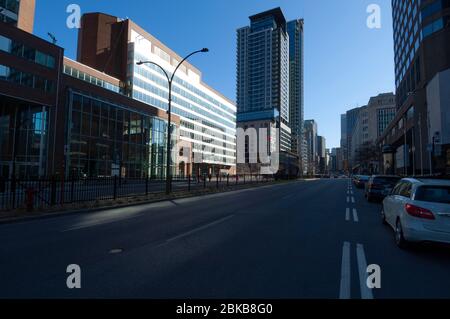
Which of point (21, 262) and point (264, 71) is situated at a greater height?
point (264, 71)

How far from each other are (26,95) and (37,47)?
6920 mm

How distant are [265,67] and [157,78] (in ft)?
387

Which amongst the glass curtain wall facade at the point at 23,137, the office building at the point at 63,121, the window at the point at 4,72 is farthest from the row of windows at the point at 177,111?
the window at the point at 4,72

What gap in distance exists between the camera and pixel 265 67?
173 m

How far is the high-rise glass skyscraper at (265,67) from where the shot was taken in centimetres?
16850

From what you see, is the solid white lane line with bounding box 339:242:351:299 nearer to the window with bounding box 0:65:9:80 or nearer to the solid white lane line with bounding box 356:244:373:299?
the solid white lane line with bounding box 356:244:373:299

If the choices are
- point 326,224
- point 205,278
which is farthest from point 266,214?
point 205,278

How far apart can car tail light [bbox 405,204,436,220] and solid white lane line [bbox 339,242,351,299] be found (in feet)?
4.88

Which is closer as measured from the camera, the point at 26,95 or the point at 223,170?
the point at 26,95

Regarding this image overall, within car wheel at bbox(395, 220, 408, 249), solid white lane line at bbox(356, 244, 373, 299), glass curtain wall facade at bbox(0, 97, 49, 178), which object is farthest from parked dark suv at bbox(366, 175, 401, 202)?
glass curtain wall facade at bbox(0, 97, 49, 178)

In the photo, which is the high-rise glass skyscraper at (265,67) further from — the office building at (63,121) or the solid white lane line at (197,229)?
the solid white lane line at (197,229)

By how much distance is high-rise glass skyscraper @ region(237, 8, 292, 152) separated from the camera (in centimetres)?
16850
